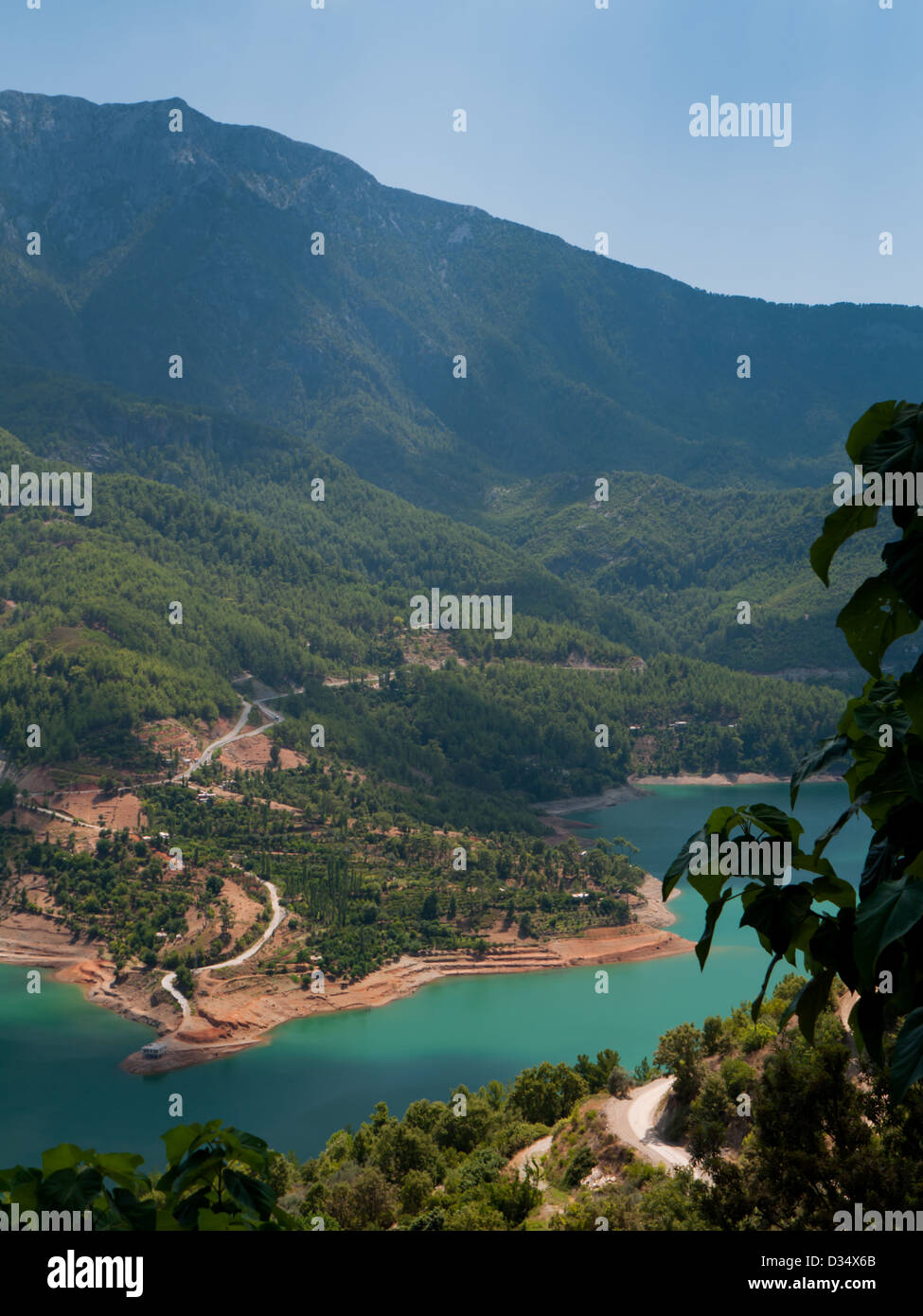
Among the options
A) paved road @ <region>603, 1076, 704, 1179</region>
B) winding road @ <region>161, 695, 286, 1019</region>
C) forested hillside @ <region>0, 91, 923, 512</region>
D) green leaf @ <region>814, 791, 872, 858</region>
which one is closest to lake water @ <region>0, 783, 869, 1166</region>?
winding road @ <region>161, 695, 286, 1019</region>

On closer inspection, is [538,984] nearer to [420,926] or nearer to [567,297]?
[420,926]

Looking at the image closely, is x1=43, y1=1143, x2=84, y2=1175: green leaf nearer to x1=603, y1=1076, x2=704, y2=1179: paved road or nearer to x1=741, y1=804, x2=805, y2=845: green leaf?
x1=741, y1=804, x2=805, y2=845: green leaf

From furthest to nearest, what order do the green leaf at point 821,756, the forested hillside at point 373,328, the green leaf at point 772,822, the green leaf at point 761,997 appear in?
the forested hillside at point 373,328 < the green leaf at point 821,756 < the green leaf at point 772,822 < the green leaf at point 761,997

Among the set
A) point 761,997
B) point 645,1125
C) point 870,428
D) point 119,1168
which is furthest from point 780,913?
point 645,1125

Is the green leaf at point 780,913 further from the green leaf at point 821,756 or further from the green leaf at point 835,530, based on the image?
the green leaf at point 835,530

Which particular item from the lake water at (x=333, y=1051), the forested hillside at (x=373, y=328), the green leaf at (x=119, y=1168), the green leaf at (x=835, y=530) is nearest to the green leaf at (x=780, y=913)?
the green leaf at (x=835, y=530)

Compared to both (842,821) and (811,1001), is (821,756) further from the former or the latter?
(811,1001)
